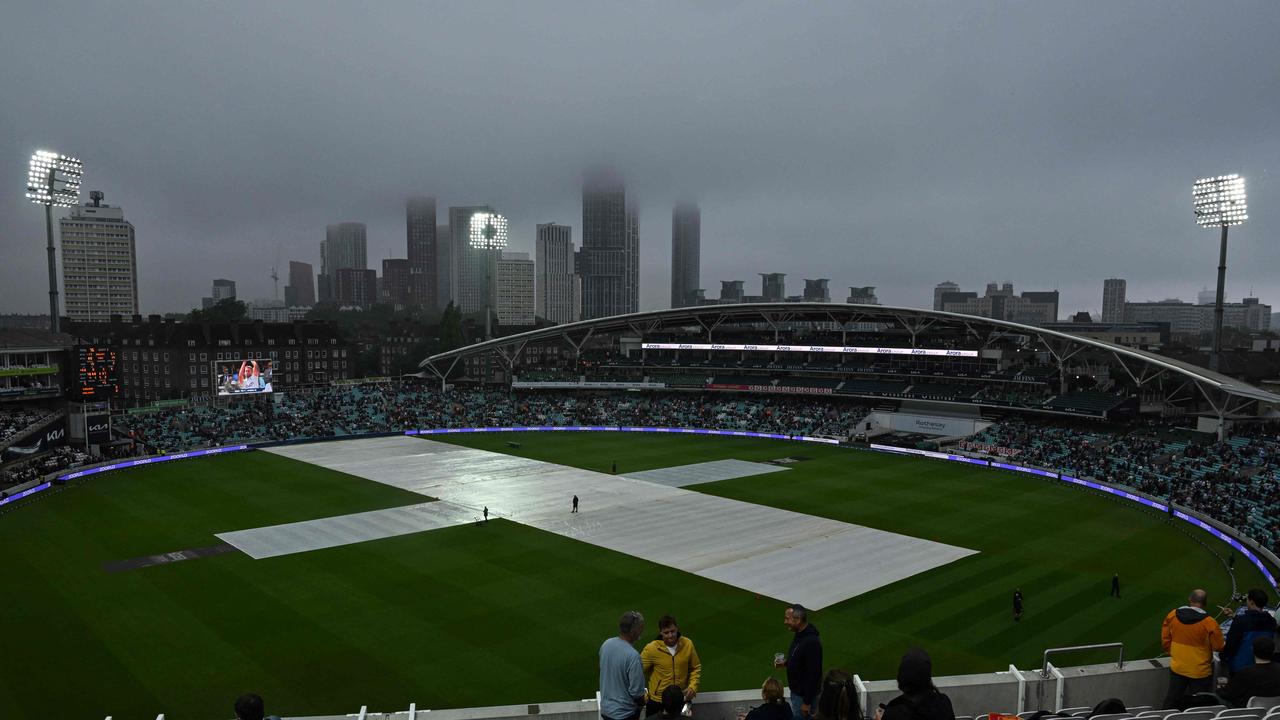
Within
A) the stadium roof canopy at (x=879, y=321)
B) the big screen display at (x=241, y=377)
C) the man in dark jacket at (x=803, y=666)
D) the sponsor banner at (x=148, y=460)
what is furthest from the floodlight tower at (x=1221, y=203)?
the big screen display at (x=241, y=377)

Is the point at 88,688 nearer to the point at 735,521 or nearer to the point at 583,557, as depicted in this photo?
the point at 583,557

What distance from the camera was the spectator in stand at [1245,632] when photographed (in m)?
8.15

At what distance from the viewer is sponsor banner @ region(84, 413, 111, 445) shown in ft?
161

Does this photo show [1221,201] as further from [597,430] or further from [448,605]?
[448,605]

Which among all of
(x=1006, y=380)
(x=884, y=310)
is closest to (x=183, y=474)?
(x=884, y=310)

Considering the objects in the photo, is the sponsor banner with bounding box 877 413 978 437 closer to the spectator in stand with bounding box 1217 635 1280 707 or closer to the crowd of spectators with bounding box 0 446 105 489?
the spectator in stand with bounding box 1217 635 1280 707

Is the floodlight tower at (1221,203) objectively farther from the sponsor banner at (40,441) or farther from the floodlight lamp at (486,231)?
the sponsor banner at (40,441)

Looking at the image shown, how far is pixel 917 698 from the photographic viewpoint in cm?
545

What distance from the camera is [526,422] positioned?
71125 millimetres

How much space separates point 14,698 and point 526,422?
5362cm

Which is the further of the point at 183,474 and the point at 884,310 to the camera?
the point at 884,310

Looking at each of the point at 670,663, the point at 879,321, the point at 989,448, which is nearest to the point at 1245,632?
the point at 670,663

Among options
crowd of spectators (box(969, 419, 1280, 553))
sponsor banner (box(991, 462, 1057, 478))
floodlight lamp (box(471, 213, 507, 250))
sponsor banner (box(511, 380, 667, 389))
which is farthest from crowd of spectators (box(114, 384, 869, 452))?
floodlight lamp (box(471, 213, 507, 250))

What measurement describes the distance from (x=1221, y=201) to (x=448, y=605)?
58525 millimetres
